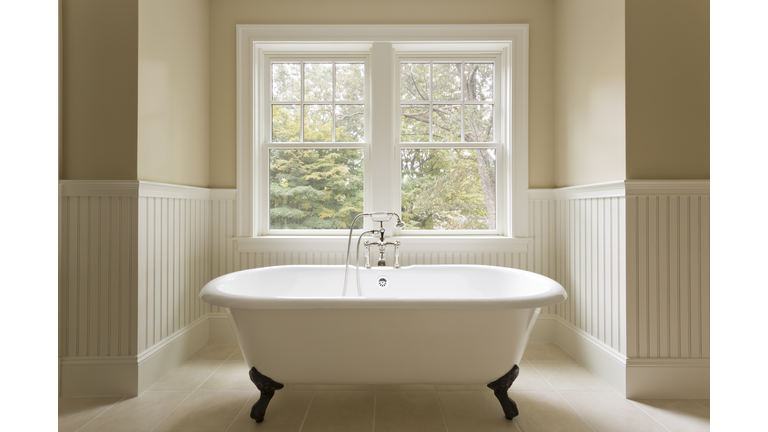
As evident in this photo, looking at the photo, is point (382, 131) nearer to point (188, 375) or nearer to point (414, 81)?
point (414, 81)

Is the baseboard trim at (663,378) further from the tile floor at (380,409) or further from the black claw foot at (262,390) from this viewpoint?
the black claw foot at (262,390)

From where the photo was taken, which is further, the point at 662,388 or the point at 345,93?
the point at 345,93

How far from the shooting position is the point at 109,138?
1780 millimetres

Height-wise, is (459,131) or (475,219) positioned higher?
(459,131)

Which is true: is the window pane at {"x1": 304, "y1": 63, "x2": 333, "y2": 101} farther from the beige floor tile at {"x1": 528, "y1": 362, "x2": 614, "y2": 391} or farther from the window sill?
the beige floor tile at {"x1": 528, "y1": 362, "x2": 614, "y2": 391}

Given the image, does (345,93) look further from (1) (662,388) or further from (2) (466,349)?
(1) (662,388)

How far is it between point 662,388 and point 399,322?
1375 millimetres

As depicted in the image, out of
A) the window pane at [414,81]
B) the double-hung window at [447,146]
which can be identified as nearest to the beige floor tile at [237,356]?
the double-hung window at [447,146]

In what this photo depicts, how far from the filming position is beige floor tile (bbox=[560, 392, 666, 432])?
4.93 ft

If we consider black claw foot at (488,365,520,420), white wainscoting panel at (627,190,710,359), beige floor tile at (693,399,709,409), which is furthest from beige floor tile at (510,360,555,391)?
beige floor tile at (693,399,709,409)

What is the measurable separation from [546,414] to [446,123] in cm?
186

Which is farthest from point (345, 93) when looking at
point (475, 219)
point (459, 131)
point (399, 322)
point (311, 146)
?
point (399, 322)

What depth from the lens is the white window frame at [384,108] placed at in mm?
2439

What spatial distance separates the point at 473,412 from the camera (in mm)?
1599
